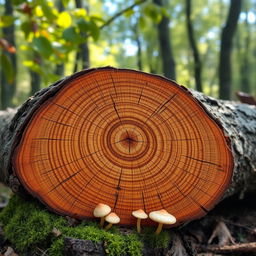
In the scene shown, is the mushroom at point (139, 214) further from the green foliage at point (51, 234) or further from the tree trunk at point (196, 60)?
the tree trunk at point (196, 60)

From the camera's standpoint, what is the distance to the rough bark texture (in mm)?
2104

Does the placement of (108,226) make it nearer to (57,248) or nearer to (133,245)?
(133,245)

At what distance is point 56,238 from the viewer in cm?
203

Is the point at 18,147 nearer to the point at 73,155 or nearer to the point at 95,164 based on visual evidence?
the point at 73,155

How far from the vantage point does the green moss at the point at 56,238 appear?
1965 mm

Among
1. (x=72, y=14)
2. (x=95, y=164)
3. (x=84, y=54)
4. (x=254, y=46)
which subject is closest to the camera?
(x=95, y=164)

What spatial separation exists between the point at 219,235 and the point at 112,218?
4.07 ft

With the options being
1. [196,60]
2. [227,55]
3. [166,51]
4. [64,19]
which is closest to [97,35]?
[64,19]

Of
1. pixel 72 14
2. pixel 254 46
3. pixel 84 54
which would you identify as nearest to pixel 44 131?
pixel 72 14

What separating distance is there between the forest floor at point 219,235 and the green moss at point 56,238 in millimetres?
64

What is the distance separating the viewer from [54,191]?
2.14 meters

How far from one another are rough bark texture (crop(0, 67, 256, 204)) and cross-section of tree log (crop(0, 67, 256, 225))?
3 centimetres

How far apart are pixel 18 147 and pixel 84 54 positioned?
181 inches

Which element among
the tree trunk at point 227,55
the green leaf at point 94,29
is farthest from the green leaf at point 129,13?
the tree trunk at point 227,55
